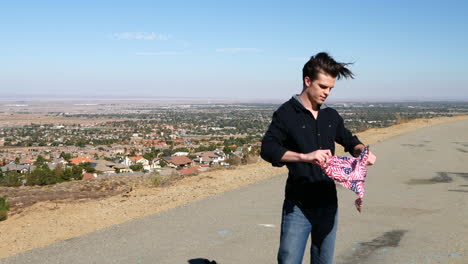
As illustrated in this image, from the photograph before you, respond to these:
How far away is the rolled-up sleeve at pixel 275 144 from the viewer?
2.98 meters

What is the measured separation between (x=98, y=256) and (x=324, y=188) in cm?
342

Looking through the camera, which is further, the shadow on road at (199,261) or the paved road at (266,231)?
the paved road at (266,231)

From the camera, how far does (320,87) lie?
125 inches

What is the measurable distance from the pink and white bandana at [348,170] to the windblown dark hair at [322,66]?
0.55 meters

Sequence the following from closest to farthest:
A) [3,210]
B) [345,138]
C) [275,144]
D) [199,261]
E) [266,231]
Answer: [275,144] < [345,138] < [199,261] < [266,231] < [3,210]

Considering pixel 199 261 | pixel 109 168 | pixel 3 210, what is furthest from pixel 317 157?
pixel 109 168

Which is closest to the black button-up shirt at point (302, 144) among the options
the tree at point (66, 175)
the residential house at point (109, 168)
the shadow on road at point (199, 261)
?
the shadow on road at point (199, 261)

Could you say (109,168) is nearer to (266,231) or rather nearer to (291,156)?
(266,231)

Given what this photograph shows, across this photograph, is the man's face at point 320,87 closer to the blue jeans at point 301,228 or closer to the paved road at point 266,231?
the blue jeans at point 301,228

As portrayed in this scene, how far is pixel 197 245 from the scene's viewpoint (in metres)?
5.99

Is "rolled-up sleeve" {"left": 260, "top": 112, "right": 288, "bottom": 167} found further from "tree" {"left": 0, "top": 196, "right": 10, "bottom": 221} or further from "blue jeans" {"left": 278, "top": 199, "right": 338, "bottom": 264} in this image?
"tree" {"left": 0, "top": 196, "right": 10, "bottom": 221}

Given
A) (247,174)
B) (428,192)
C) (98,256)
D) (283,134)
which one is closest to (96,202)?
(247,174)

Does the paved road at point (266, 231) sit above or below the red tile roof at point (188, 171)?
above

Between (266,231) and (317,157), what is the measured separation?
156 inches
